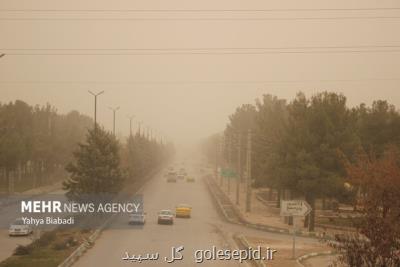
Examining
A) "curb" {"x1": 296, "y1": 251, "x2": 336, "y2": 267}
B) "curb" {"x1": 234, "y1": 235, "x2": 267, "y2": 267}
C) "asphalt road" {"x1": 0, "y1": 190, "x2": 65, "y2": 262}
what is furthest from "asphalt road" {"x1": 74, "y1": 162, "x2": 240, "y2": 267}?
"asphalt road" {"x1": 0, "y1": 190, "x2": 65, "y2": 262}

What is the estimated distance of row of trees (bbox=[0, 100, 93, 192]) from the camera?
211 ft

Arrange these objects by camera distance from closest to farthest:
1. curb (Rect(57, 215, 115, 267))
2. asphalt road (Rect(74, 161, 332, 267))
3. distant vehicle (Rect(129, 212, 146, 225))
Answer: curb (Rect(57, 215, 115, 267))
asphalt road (Rect(74, 161, 332, 267))
distant vehicle (Rect(129, 212, 146, 225))

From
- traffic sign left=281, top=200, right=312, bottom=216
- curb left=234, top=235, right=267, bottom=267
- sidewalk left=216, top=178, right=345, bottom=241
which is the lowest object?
sidewalk left=216, top=178, right=345, bottom=241

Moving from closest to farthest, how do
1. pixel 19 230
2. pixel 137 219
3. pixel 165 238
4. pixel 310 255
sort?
pixel 310 255
pixel 165 238
pixel 19 230
pixel 137 219

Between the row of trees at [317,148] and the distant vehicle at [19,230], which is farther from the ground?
the row of trees at [317,148]

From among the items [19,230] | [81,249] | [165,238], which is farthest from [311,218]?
[19,230]

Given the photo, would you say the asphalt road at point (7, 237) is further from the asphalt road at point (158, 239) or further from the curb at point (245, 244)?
the curb at point (245, 244)

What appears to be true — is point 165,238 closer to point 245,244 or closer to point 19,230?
point 245,244

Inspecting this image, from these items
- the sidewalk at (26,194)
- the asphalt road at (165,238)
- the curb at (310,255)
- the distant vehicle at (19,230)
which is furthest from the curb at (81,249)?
the sidewalk at (26,194)

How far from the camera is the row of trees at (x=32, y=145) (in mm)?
64325

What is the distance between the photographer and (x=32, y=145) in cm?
7175

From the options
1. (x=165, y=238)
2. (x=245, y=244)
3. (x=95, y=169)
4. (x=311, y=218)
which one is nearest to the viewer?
(x=245, y=244)

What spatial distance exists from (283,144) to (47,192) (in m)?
34.2

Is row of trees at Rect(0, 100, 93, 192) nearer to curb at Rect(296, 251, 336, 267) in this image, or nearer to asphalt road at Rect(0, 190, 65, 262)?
asphalt road at Rect(0, 190, 65, 262)
